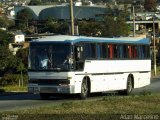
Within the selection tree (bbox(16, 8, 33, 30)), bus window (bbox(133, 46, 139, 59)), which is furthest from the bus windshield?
tree (bbox(16, 8, 33, 30))

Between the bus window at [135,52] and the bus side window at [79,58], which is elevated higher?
the bus side window at [79,58]

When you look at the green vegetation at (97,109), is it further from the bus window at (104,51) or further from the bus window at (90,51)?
the bus window at (104,51)

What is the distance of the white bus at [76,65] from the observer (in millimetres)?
23500

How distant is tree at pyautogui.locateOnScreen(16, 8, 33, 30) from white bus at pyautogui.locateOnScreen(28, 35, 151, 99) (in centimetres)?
10596

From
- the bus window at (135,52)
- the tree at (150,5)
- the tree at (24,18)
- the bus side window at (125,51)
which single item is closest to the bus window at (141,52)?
the bus window at (135,52)

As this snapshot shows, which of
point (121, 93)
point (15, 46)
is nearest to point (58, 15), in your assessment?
point (15, 46)

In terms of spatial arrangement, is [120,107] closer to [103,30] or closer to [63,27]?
[103,30]

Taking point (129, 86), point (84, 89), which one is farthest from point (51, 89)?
point (129, 86)

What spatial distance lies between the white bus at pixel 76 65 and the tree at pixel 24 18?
348ft

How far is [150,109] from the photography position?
56.0ft

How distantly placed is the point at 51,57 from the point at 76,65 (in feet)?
3.59

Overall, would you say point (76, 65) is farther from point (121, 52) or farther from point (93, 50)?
point (121, 52)

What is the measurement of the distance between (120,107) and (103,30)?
215 feet

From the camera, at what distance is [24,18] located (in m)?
133
